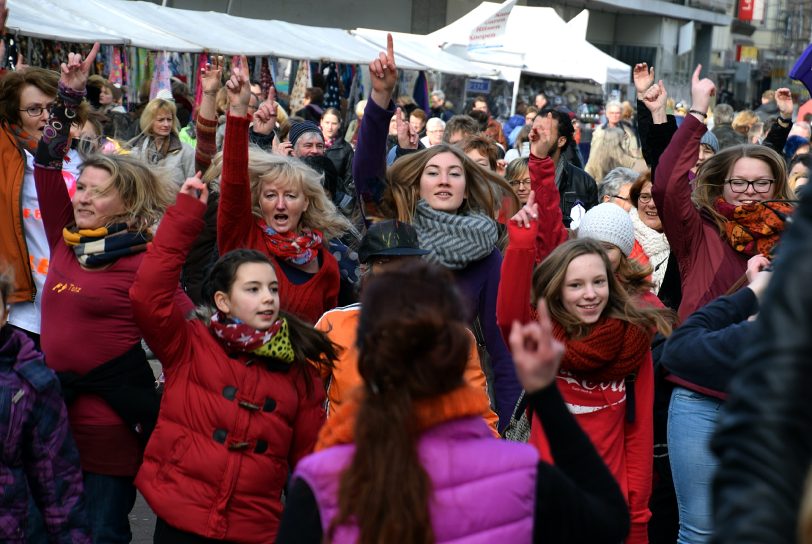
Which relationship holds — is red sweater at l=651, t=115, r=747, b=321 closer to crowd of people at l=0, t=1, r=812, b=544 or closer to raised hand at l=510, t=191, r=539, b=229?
crowd of people at l=0, t=1, r=812, b=544

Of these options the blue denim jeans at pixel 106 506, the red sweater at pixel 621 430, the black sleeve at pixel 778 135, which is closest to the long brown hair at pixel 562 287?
the red sweater at pixel 621 430

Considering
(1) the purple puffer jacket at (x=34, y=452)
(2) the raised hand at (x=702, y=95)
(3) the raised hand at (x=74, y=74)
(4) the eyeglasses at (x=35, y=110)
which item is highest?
(2) the raised hand at (x=702, y=95)

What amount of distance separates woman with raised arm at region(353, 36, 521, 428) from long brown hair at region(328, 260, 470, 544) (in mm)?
2452

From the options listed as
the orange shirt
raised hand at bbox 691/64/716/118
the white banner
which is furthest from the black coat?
the white banner

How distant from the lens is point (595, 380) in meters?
4.52

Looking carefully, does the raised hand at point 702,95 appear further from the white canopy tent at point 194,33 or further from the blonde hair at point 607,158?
the white canopy tent at point 194,33

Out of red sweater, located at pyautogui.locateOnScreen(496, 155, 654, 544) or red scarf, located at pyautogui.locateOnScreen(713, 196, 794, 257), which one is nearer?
red sweater, located at pyautogui.locateOnScreen(496, 155, 654, 544)

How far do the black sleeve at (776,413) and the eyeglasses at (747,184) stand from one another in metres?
4.09

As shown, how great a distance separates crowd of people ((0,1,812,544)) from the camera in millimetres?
2326

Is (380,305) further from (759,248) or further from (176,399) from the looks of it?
(759,248)

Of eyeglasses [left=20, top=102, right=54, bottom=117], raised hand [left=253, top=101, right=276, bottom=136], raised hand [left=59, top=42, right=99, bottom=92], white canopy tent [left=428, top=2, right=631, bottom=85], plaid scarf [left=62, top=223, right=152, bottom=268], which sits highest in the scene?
white canopy tent [left=428, top=2, right=631, bottom=85]

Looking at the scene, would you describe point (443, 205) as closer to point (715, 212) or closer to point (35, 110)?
point (715, 212)

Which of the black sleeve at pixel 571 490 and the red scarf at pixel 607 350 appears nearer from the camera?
the black sleeve at pixel 571 490

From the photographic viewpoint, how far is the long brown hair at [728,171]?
542cm
